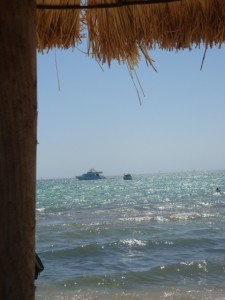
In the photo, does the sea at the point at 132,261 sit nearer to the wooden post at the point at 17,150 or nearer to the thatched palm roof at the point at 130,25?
the thatched palm roof at the point at 130,25

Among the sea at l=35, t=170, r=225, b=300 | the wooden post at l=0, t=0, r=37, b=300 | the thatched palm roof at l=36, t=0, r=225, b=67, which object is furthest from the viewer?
the sea at l=35, t=170, r=225, b=300

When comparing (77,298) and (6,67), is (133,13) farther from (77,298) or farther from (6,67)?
(77,298)

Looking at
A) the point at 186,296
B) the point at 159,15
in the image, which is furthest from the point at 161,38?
the point at 186,296

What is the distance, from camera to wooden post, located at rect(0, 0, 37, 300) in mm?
1346

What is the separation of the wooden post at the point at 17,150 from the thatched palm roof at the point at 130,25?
63 cm

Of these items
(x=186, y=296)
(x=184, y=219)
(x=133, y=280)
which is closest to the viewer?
(x=186, y=296)

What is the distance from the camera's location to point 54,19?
2.09 metres

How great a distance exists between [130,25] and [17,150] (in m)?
0.99

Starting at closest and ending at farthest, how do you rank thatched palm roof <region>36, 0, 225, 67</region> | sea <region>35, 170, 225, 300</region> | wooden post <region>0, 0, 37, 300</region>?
wooden post <region>0, 0, 37, 300</region> < thatched palm roof <region>36, 0, 225, 67</region> < sea <region>35, 170, 225, 300</region>

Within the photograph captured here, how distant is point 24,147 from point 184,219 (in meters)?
17.1

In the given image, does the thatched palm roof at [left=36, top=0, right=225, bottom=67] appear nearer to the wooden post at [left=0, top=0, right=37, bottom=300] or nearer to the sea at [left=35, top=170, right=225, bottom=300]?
the wooden post at [left=0, top=0, right=37, bottom=300]


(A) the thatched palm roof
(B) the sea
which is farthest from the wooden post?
(B) the sea

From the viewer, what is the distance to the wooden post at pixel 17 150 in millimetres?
1346

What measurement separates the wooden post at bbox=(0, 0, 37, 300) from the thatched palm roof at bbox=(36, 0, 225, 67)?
2.07ft
